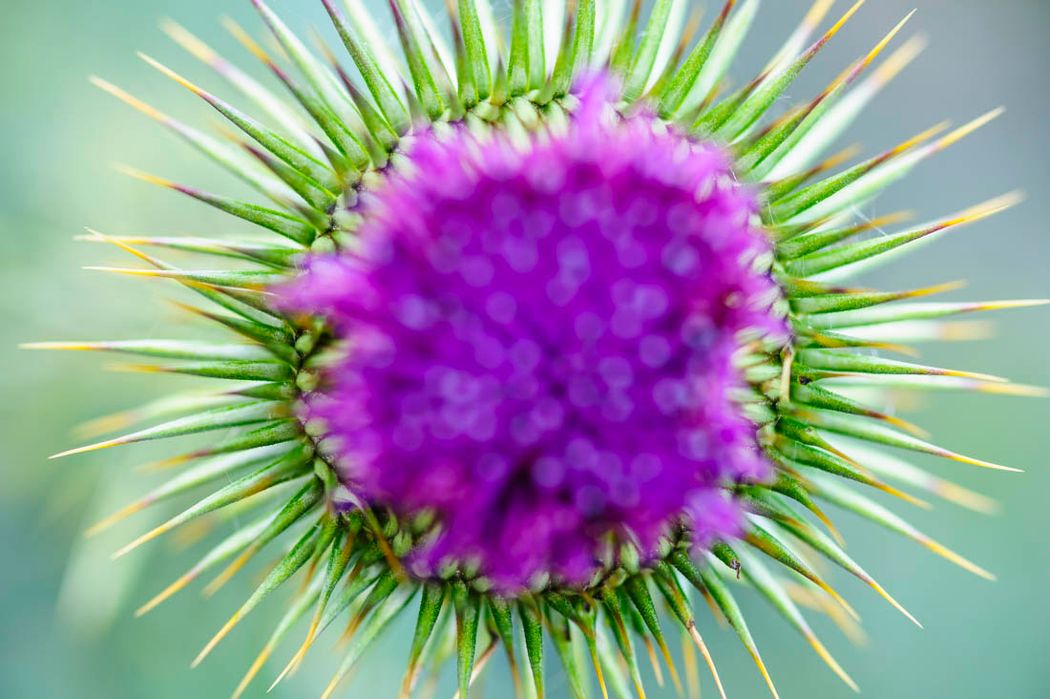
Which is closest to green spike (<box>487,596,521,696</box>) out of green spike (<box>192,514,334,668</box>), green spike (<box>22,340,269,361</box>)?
green spike (<box>192,514,334,668</box>)

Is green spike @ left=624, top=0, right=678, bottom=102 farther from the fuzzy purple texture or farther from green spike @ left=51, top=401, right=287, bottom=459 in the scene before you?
green spike @ left=51, top=401, right=287, bottom=459

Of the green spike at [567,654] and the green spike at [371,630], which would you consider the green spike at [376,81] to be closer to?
the green spike at [371,630]

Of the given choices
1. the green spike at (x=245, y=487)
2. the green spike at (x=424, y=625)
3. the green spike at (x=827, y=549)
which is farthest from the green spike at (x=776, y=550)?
the green spike at (x=245, y=487)

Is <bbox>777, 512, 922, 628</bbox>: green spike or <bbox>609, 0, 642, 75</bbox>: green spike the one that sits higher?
<bbox>609, 0, 642, 75</bbox>: green spike

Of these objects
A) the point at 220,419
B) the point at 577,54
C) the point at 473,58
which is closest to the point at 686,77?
the point at 577,54

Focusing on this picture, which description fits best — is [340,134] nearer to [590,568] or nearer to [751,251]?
[751,251]

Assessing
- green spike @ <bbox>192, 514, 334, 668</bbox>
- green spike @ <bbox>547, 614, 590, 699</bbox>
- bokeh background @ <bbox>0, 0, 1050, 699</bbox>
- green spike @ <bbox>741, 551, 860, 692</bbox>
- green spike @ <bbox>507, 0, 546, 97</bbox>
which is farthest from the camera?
bokeh background @ <bbox>0, 0, 1050, 699</bbox>
